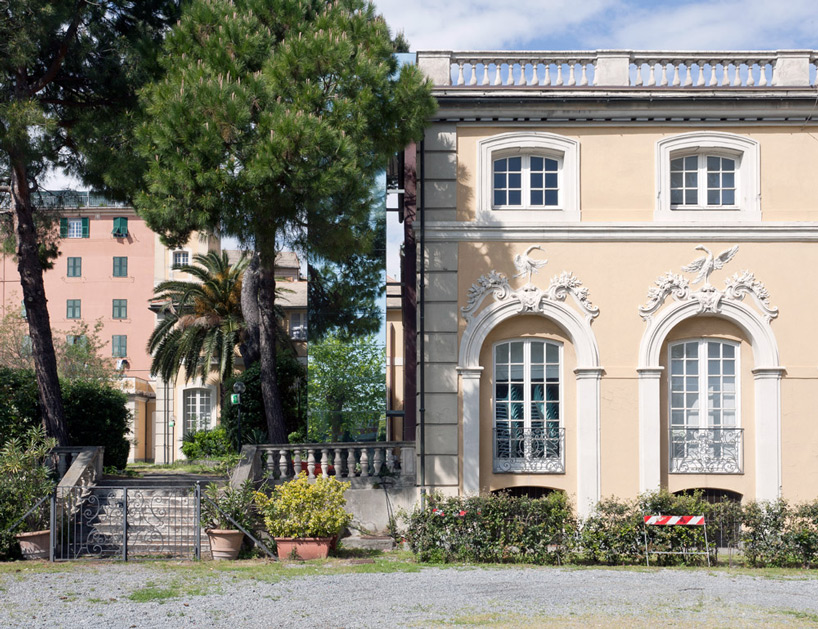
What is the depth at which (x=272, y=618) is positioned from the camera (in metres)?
9.96

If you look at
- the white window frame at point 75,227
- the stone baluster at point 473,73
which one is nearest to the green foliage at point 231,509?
the stone baluster at point 473,73

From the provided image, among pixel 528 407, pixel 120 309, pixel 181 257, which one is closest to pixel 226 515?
pixel 528 407

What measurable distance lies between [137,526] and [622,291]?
8.83 metres

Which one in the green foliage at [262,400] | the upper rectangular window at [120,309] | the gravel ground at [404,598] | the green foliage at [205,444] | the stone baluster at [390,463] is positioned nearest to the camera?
the gravel ground at [404,598]

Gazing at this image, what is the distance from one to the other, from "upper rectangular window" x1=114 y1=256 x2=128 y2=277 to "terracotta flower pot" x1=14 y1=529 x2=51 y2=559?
41.4 meters

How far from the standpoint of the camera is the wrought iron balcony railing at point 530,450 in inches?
671

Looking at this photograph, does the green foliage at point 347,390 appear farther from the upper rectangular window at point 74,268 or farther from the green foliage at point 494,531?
the upper rectangular window at point 74,268

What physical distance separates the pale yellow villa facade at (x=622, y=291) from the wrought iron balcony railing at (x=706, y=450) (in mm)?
27

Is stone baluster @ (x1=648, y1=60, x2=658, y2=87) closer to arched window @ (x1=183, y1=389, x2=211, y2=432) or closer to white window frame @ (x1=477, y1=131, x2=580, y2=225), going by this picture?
white window frame @ (x1=477, y1=131, x2=580, y2=225)

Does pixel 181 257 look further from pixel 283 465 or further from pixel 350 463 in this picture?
pixel 350 463

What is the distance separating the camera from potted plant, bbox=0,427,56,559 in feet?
48.0

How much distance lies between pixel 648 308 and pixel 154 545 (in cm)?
887

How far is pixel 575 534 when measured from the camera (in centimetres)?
1415

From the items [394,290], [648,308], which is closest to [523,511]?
[648,308]
